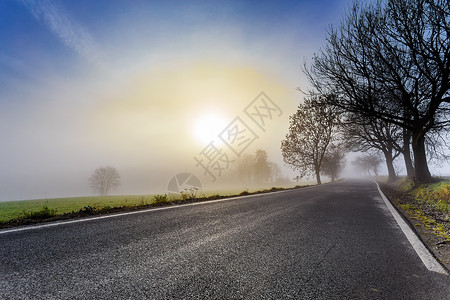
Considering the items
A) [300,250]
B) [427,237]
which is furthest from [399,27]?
[300,250]

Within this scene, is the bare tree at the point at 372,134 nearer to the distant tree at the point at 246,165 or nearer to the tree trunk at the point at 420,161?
the tree trunk at the point at 420,161

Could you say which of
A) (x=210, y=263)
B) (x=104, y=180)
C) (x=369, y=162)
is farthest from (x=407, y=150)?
(x=104, y=180)

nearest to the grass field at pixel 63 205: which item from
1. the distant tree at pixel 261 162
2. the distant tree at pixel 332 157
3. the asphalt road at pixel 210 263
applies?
the asphalt road at pixel 210 263

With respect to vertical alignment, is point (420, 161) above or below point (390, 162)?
below

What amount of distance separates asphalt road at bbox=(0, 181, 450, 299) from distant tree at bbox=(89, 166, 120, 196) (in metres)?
67.1

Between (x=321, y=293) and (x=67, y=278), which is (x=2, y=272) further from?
(x=321, y=293)

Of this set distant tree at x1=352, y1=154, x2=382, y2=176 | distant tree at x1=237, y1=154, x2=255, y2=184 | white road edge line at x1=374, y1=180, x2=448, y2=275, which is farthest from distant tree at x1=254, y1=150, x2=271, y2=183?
white road edge line at x1=374, y1=180, x2=448, y2=275

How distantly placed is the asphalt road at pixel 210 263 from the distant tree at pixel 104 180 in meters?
67.1

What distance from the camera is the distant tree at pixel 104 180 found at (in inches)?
2392

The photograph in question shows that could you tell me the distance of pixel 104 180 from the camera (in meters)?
61.0

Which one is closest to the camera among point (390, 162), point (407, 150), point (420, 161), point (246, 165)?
point (420, 161)

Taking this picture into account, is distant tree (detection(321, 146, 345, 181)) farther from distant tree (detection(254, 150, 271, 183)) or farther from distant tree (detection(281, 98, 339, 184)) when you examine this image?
distant tree (detection(254, 150, 271, 183))

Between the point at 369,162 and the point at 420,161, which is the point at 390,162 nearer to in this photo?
the point at 420,161

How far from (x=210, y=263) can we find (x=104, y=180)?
69.8 m
